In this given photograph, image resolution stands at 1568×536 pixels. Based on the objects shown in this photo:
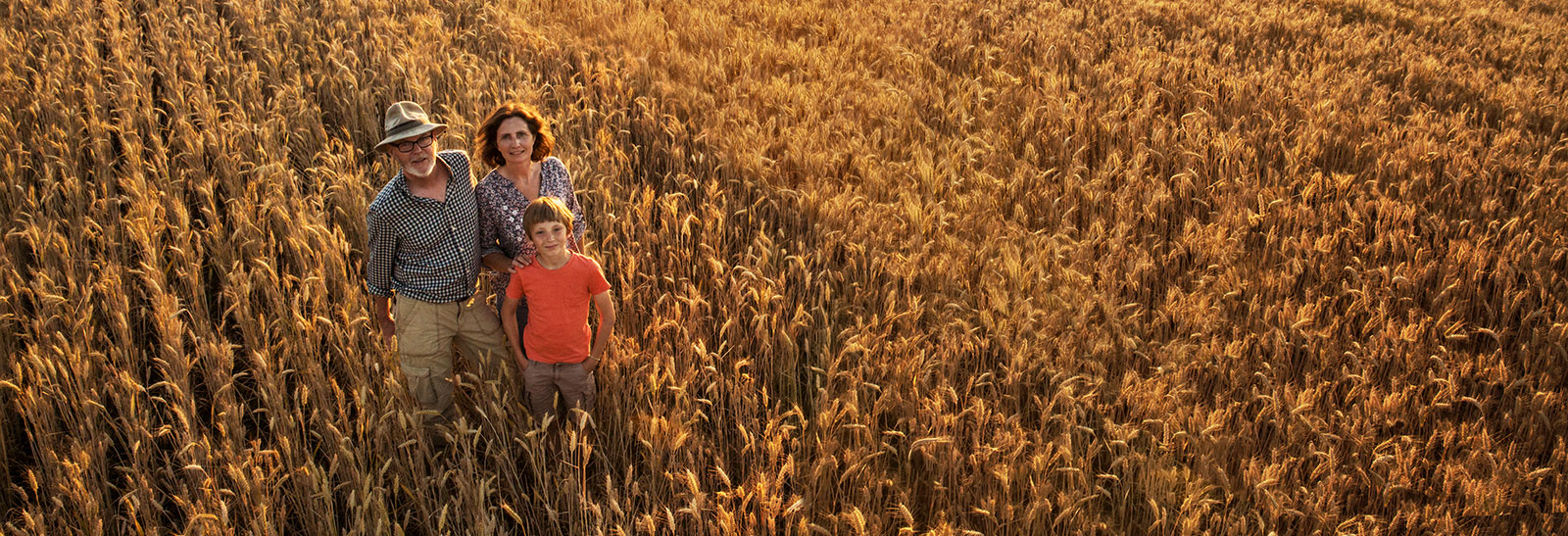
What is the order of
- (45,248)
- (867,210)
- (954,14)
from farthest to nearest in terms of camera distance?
(954,14) → (867,210) → (45,248)

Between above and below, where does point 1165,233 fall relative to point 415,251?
below

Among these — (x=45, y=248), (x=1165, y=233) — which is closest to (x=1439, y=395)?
(x=1165, y=233)

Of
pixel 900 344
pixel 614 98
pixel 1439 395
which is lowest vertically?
pixel 1439 395

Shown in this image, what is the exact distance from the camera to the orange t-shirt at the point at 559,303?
2736mm

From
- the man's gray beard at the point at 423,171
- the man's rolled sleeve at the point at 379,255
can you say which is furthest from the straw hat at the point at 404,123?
the man's rolled sleeve at the point at 379,255

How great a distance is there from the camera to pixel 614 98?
560cm

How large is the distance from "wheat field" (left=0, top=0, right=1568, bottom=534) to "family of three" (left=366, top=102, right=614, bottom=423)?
16 centimetres

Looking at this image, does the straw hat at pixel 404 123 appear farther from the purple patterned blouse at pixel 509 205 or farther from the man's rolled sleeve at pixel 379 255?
the purple patterned blouse at pixel 509 205

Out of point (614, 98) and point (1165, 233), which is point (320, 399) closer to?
point (614, 98)

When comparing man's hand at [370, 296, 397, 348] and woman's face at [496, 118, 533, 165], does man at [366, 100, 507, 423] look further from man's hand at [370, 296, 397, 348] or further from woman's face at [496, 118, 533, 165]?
woman's face at [496, 118, 533, 165]

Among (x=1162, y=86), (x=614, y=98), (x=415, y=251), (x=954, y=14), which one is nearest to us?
(x=415, y=251)

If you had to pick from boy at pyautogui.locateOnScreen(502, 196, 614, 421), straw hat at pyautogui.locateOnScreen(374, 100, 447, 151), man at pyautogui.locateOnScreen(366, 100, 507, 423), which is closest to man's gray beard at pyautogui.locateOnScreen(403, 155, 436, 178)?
man at pyautogui.locateOnScreen(366, 100, 507, 423)

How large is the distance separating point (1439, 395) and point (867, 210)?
2333 mm

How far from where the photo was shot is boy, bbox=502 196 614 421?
8.61ft
